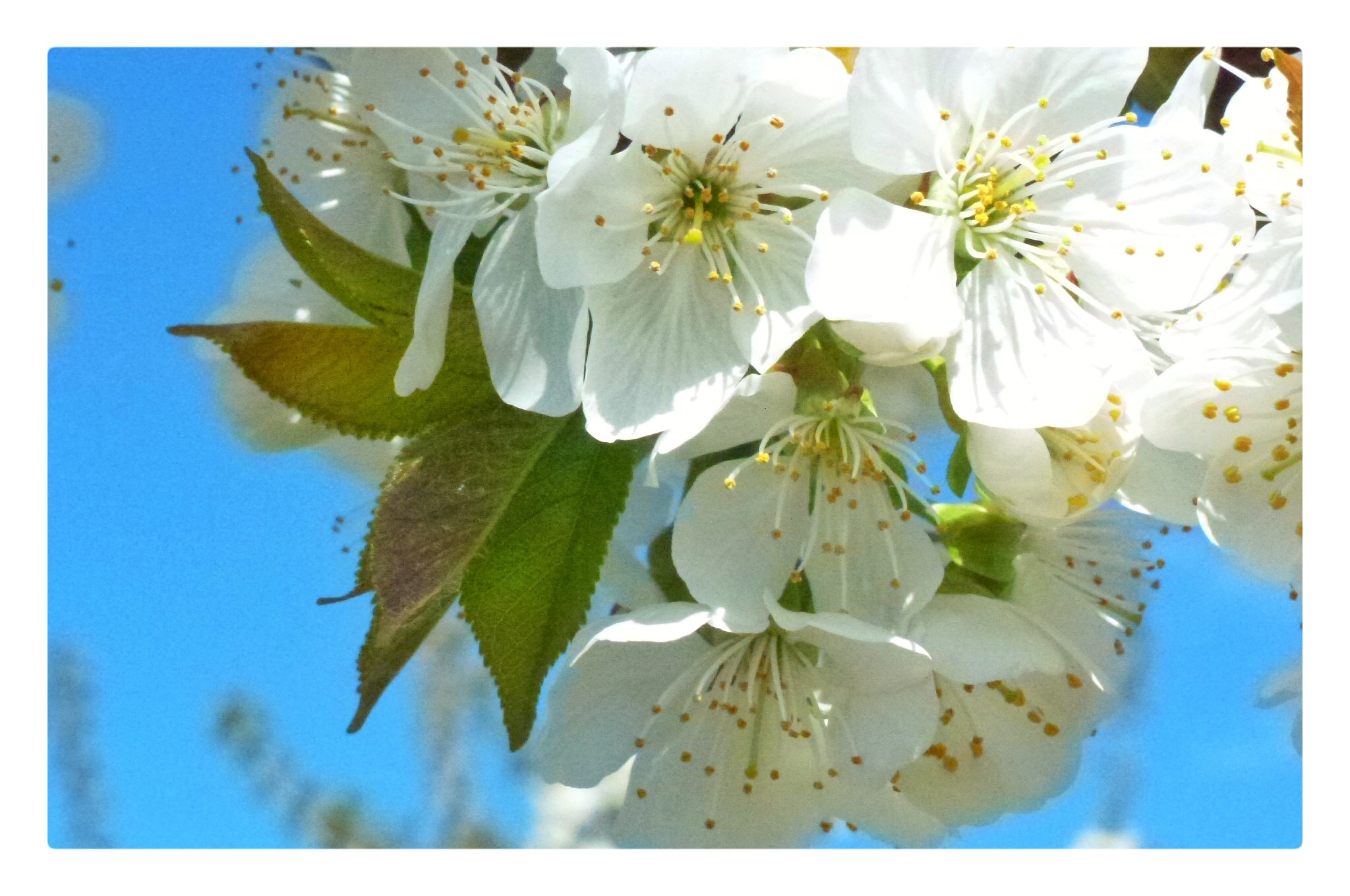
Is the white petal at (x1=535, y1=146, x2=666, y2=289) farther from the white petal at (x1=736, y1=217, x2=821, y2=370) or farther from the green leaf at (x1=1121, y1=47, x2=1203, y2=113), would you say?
the green leaf at (x1=1121, y1=47, x2=1203, y2=113)

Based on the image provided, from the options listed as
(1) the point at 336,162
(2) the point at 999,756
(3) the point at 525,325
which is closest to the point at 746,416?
(3) the point at 525,325

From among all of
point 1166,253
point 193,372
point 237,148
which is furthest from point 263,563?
point 1166,253

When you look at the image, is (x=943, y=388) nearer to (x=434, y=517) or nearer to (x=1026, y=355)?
(x=1026, y=355)

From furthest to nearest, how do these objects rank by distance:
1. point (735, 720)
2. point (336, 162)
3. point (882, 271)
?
point (336, 162), point (735, 720), point (882, 271)

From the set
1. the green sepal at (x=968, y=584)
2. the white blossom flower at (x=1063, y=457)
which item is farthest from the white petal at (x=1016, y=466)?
the green sepal at (x=968, y=584)

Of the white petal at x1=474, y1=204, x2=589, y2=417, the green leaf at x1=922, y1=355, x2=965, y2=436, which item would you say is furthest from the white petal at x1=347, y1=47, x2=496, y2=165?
the green leaf at x1=922, y1=355, x2=965, y2=436
